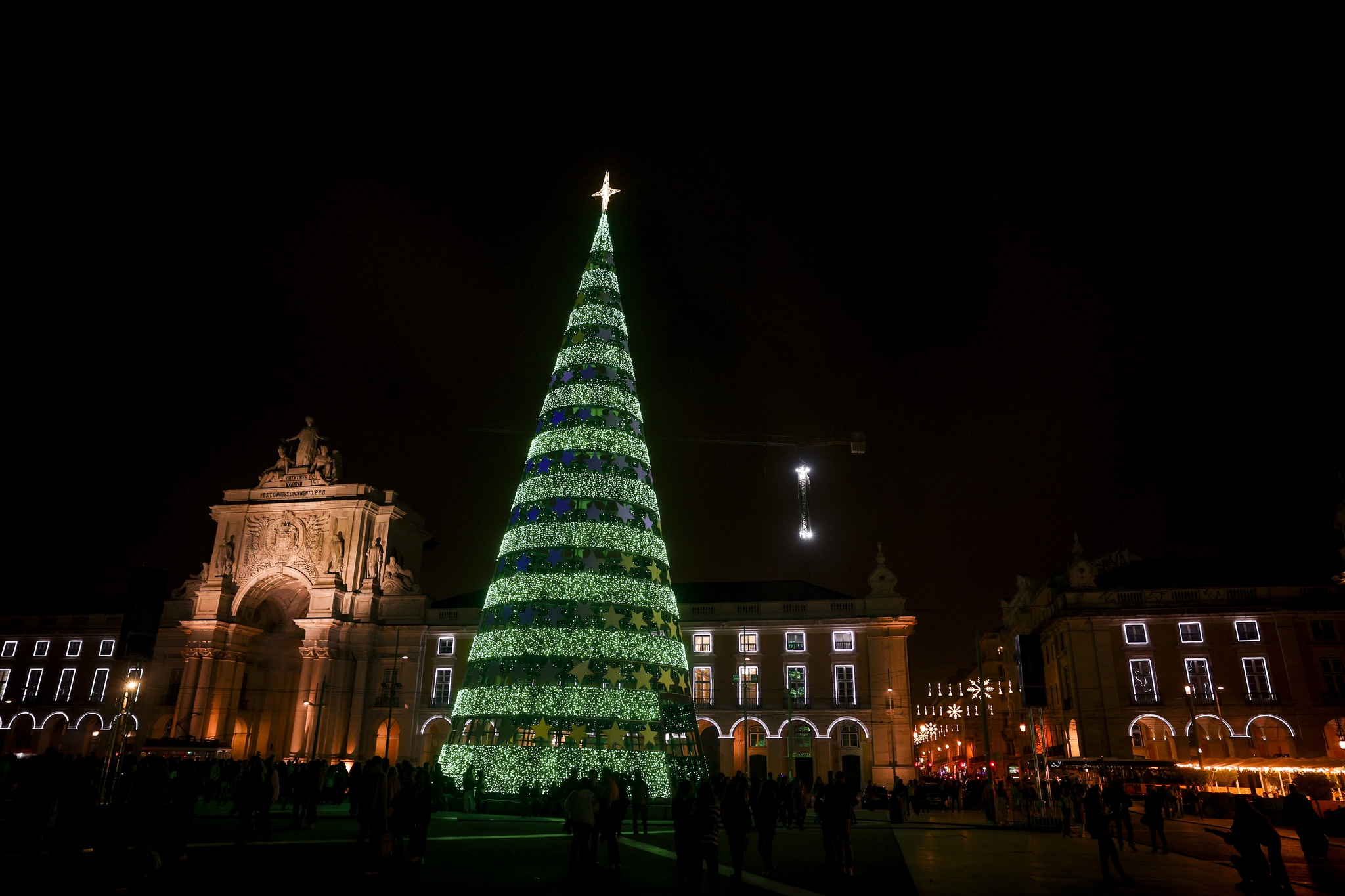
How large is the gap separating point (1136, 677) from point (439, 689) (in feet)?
135

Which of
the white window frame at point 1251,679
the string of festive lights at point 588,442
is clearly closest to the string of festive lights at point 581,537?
the string of festive lights at point 588,442

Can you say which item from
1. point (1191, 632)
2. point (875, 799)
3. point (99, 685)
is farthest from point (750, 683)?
point (99, 685)

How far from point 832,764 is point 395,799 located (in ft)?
130

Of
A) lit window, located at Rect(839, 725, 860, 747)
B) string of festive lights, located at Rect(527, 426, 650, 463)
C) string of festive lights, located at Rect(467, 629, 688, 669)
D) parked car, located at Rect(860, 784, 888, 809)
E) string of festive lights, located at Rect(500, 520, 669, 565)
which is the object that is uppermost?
string of festive lights, located at Rect(527, 426, 650, 463)

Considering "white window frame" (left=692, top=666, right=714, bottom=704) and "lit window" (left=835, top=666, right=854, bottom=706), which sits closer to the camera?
"lit window" (left=835, top=666, right=854, bottom=706)

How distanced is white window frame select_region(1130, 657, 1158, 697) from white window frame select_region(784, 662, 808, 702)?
58.2 ft

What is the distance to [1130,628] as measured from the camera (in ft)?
158

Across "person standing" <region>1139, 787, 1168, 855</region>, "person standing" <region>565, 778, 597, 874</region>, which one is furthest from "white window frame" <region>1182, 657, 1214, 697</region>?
"person standing" <region>565, 778, 597, 874</region>

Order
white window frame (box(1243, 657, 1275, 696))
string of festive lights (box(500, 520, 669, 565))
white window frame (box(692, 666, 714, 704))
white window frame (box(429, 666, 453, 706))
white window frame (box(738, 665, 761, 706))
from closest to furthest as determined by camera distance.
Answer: string of festive lights (box(500, 520, 669, 565)), white window frame (box(1243, 657, 1275, 696)), white window frame (box(738, 665, 761, 706)), white window frame (box(692, 666, 714, 704)), white window frame (box(429, 666, 453, 706))

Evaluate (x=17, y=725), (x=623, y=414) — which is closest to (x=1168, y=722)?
(x=623, y=414)

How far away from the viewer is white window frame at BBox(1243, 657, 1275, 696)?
1779 inches

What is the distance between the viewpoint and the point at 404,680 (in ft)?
177

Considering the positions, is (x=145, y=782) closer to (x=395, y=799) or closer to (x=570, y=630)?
(x=395, y=799)

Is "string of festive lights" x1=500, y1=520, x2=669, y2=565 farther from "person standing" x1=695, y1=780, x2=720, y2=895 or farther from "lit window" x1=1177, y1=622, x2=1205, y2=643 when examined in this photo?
"lit window" x1=1177, y1=622, x2=1205, y2=643
